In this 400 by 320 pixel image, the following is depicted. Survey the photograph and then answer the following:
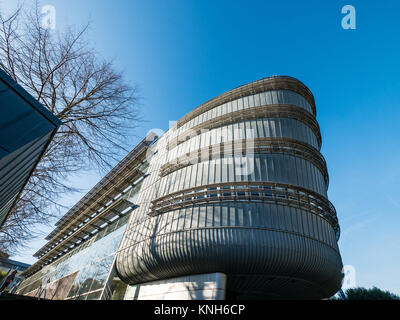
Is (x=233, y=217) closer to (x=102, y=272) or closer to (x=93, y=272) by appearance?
(x=102, y=272)

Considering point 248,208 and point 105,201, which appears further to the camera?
point 105,201

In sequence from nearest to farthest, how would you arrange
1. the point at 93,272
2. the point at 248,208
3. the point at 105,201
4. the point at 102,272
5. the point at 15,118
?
1. the point at 15,118
2. the point at 248,208
3. the point at 102,272
4. the point at 93,272
5. the point at 105,201

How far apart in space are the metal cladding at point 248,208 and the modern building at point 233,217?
0.25 feet

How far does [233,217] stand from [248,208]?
1253 millimetres

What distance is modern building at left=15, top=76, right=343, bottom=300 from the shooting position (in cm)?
1404

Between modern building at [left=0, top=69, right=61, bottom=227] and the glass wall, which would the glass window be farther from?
modern building at [left=0, top=69, right=61, bottom=227]

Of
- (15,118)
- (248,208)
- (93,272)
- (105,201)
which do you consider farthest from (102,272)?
(15,118)

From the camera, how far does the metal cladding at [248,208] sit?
14000 mm

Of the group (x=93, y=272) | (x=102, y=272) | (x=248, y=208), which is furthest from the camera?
(x=93, y=272)

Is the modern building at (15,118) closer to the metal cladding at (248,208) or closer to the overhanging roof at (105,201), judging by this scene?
the metal cladding at (248,208)

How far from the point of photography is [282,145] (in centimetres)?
1819

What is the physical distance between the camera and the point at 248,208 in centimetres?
1513

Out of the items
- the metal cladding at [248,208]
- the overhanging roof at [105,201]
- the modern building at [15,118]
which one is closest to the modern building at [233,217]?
the metal cladding at [248,208]
